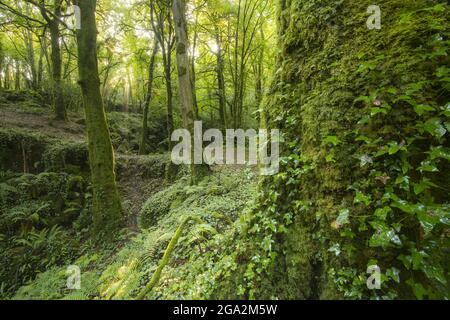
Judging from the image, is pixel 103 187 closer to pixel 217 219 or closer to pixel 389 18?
pixel 217 219

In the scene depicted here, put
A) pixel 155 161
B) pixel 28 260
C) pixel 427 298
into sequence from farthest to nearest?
pixel 155 161, pixel 28 260, pixel 427 298

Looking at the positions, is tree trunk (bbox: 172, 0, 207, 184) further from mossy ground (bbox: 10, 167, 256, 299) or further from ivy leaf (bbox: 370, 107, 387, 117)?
ivy leaf (bbox: 370, 107, 387, 117)

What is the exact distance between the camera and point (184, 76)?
6.32 metres

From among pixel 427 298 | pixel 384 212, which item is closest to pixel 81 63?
pixel 384 212

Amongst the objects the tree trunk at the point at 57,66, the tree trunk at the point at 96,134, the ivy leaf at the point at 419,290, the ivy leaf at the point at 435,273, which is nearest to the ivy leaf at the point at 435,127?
the ivy leaf at the point at 435,273

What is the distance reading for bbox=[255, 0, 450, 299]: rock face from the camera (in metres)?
1.75

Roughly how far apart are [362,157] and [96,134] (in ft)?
20.0

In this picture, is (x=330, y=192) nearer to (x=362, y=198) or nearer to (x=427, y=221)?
(x=362, y=198)

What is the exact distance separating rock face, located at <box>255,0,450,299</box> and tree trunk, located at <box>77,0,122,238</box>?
4964 millimetres

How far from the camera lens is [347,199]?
208cm

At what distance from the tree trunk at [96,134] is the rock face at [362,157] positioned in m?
4.96
